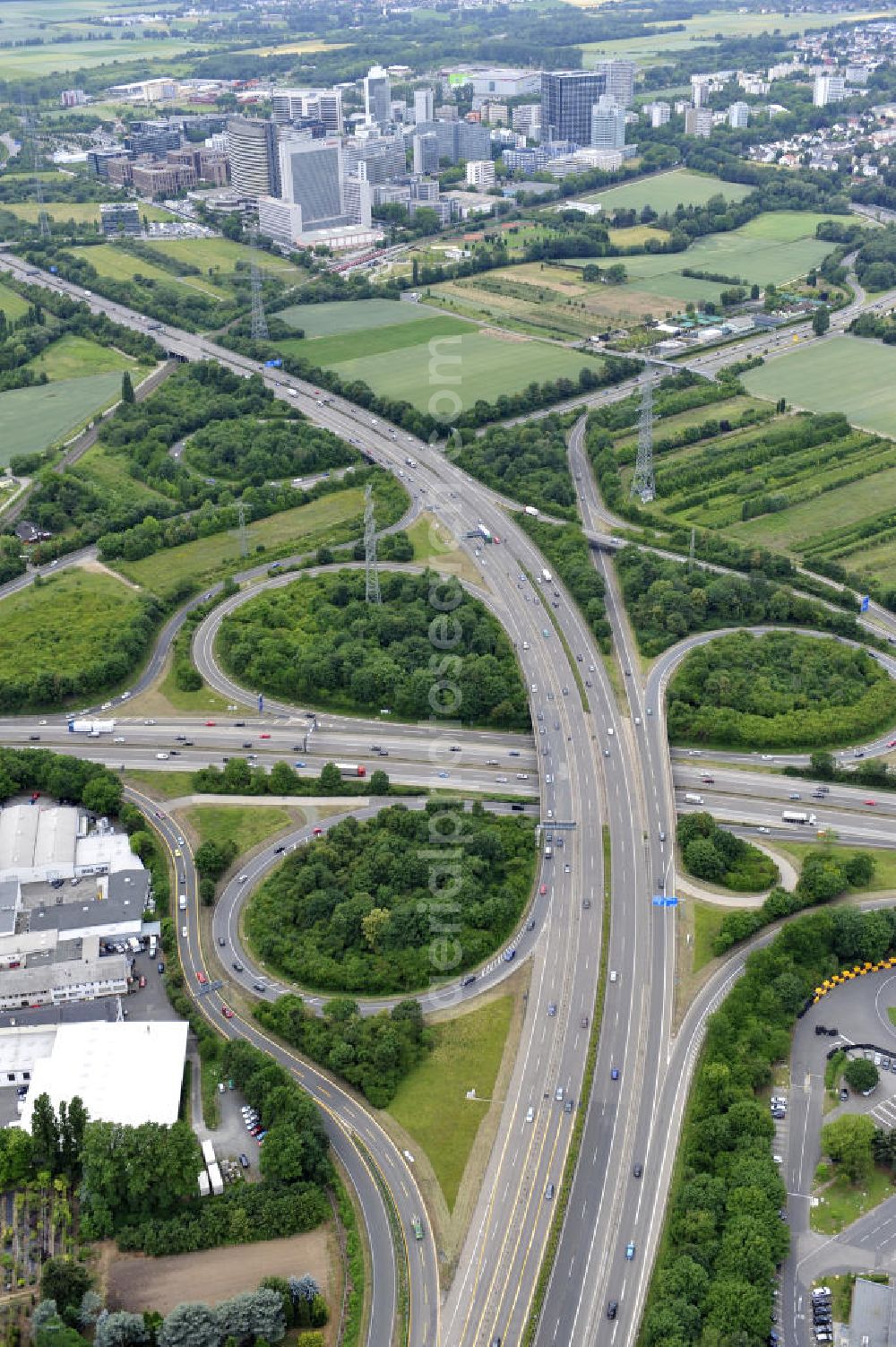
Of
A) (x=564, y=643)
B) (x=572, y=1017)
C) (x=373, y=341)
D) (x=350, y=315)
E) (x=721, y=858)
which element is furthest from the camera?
(x=350, y=315)

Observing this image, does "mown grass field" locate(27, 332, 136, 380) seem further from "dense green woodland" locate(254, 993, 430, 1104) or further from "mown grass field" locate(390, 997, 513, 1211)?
"mown grass field" locate(390, 997, 513, 1211)

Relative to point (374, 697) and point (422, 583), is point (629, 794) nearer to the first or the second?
point (374, 697)

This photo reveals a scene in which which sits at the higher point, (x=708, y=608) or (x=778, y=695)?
(x=708, y=608)

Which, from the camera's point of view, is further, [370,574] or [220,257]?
[220,257]

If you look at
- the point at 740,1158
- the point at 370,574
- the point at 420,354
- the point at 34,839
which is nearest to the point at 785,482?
the point at 370,574

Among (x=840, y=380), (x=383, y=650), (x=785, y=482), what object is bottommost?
(x=383, y=650)

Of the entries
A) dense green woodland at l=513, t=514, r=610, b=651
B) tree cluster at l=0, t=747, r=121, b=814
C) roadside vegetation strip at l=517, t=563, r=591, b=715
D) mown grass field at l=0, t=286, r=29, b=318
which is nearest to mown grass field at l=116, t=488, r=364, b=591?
dense green woodland at l=513, t=514, r=610, b=651

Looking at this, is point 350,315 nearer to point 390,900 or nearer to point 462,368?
point 462,368
